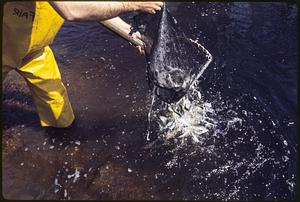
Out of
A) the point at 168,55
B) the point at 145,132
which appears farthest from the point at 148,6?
the point at 145,132

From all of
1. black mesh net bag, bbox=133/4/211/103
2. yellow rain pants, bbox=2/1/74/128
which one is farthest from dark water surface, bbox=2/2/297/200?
black mesh net bag, bbox=133/4/211/103

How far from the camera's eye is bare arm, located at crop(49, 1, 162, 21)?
8.22 feet

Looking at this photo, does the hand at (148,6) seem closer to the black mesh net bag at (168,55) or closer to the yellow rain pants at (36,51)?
the black mesh net bag at (168,55)

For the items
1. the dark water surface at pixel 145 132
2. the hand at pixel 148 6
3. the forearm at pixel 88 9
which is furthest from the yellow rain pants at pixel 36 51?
the hand at pixel 148 6

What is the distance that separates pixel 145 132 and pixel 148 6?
1904mm

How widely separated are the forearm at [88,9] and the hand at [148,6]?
138mm

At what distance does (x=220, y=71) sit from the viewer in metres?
5.07

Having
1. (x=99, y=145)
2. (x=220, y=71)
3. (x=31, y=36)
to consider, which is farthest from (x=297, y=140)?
(x=31, y=36)

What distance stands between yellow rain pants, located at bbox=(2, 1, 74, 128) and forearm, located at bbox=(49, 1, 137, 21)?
507 millimetres

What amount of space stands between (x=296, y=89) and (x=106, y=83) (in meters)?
3.10

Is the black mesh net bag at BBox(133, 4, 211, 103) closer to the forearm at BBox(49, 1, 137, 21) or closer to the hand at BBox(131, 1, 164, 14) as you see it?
the hand at BBox(131, 1, 164, 14)

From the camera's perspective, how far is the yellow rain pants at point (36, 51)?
291cm

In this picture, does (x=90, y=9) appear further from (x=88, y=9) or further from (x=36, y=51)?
(x=36, y=51)

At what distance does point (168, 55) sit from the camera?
3396 millimetres
